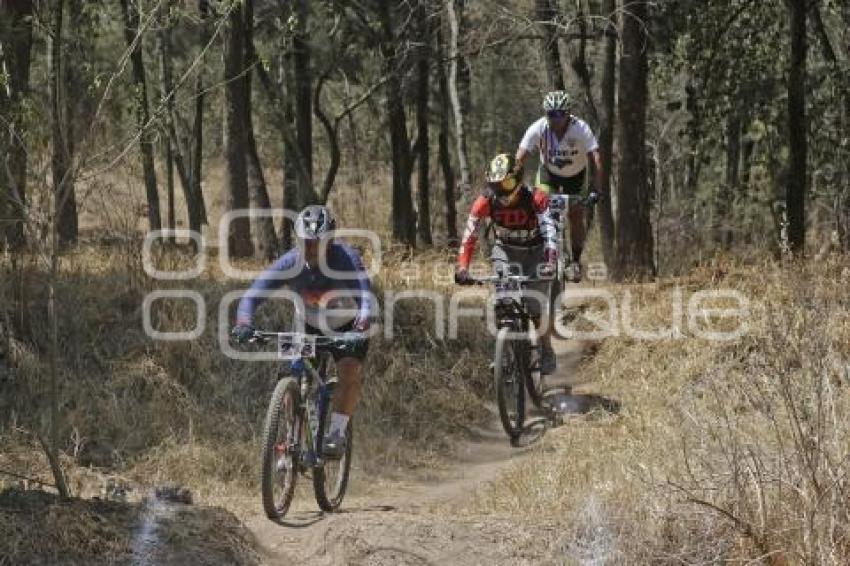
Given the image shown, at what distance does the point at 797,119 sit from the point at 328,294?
11832 millimetres

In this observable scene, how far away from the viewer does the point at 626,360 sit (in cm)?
1111

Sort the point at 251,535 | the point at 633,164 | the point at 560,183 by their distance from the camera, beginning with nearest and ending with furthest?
the point at 251,535 → the point at 560,183 → the point at 633,164

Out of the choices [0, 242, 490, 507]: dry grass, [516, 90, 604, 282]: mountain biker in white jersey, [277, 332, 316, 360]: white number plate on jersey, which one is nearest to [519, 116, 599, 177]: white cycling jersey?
[516, 90, 604, 282]: mountain biker in white jersey

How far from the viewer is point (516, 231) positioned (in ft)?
32.8

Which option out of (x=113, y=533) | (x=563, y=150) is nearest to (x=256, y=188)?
(x=563, y=150)

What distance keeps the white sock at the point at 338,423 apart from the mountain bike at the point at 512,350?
214cm

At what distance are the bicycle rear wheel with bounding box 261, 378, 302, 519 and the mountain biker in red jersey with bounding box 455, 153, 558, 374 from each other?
94.6 inches

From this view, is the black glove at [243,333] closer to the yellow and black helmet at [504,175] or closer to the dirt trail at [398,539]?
the dirt trail at [398,539]

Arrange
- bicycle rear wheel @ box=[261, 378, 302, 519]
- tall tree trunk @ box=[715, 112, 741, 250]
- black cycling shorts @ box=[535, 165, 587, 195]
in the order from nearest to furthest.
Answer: bicycle rear wheel @ box=[261, 378, 302, 519], black cycling shorts @ box=[535, 165, 587, 195], tall tree trunk @ box=[715, 112, 741, 250]

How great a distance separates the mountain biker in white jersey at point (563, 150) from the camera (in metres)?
10.9

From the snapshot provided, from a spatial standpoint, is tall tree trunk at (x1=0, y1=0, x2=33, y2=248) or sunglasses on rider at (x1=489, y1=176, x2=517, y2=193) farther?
sunglasses on rider at (x1=489, y1=176, x2=517, y2=193)

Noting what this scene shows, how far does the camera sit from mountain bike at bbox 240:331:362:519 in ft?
23.6

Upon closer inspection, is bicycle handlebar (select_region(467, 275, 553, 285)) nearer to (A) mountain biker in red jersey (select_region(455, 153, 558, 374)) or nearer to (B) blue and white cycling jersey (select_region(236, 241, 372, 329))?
(A) mountain biker in red jersey (select_region(455, 153, 558, 374))

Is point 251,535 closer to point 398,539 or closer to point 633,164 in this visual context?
point 398,539
